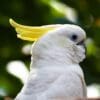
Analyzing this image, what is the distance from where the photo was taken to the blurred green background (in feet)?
16.4

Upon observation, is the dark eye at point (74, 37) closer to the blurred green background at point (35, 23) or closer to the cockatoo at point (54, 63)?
the cockatoo at point (54, 63)

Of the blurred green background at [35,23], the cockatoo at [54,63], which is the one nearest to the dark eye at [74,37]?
the cockatoo at [54,63]

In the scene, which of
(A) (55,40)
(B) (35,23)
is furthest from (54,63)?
(B) (35,23)

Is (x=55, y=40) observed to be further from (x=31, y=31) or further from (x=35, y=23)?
(x=35, y=23)

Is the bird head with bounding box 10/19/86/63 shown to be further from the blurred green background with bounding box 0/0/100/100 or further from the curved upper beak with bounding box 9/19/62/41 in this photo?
the blurred green background with bounding box 0/0/100/100

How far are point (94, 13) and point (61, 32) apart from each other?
5.39 feet

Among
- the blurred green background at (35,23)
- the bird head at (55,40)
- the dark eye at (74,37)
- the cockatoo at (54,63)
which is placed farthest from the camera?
the blurred green background at (35,23)

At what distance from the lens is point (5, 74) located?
16.4 ft

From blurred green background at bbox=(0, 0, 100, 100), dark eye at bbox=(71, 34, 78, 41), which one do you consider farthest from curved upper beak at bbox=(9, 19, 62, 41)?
blurred green background at bbox=(0, 0, 100, 100)

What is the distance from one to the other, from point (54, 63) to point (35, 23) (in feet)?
5.59

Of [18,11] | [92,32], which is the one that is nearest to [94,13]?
[92,32]

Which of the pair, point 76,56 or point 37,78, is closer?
point 37,78

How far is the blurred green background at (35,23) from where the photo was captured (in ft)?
16.4

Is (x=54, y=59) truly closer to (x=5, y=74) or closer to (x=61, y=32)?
(x=61, y=32)
